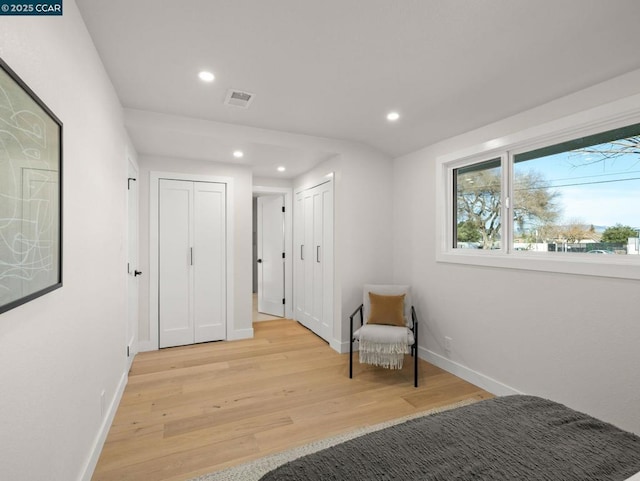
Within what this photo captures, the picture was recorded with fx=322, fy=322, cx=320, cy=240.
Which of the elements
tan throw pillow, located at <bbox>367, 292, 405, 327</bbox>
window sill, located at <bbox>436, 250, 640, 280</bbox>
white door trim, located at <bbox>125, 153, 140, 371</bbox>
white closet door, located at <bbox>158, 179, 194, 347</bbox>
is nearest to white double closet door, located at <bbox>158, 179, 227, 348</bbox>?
white closet door, located at <bbox>158, 179, 194, 347</bbox>

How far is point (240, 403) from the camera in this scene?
2.65 meters

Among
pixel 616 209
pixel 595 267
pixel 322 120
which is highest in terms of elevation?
pixel 322 120

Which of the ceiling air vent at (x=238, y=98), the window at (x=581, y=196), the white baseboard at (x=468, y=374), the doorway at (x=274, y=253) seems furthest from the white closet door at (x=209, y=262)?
the window at (x=581, y=196)

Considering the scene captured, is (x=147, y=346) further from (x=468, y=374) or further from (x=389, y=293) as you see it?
(x=468, y=374)

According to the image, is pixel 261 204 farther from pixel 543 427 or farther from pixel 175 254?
pixel 543 427

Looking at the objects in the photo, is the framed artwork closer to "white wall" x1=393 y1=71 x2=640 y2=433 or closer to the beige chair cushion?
the beige chair cushion

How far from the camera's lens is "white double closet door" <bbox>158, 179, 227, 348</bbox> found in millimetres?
3939

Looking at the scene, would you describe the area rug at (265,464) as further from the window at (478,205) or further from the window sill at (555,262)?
the window at (478,205)

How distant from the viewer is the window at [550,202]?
2188 mm

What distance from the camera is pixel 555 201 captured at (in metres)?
2.59

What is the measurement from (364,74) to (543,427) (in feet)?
7.28

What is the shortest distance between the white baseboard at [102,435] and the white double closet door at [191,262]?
3.90ft

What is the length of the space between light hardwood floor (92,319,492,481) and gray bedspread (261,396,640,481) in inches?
47.8

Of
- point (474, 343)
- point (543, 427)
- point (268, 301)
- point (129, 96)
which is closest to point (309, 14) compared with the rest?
point (129, 96)
